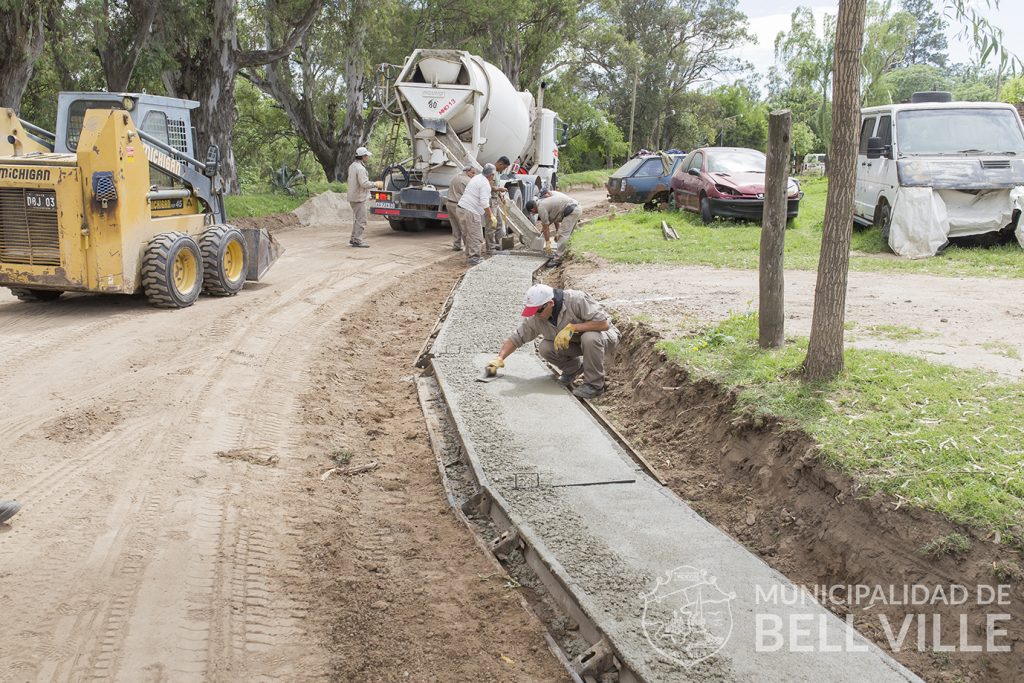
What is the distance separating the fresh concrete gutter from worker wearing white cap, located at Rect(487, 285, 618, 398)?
1.23 ft

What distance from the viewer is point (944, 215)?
12531mm

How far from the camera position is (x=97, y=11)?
1596 centimetres

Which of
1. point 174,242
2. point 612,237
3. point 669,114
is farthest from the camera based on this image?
point 669,114

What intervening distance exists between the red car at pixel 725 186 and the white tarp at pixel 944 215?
127 inches

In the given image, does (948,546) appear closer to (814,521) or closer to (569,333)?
(814,521)

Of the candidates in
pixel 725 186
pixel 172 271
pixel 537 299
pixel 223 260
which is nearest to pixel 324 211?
pixel 725 186

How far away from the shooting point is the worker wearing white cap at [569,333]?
26.0ft

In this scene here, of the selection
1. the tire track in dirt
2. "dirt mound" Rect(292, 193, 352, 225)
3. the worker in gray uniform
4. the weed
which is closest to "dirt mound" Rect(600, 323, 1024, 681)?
the weed

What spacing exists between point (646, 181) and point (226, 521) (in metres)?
17.9

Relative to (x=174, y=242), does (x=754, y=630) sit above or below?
below

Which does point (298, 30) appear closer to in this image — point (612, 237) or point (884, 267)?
point (612, 237)

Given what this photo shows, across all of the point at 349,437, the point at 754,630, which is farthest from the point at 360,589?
the point at 349,437

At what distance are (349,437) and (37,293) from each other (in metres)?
6.01

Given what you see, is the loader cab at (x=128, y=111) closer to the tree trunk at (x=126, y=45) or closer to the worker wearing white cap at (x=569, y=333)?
the worker wearing white cap at (x=569, y=333)
